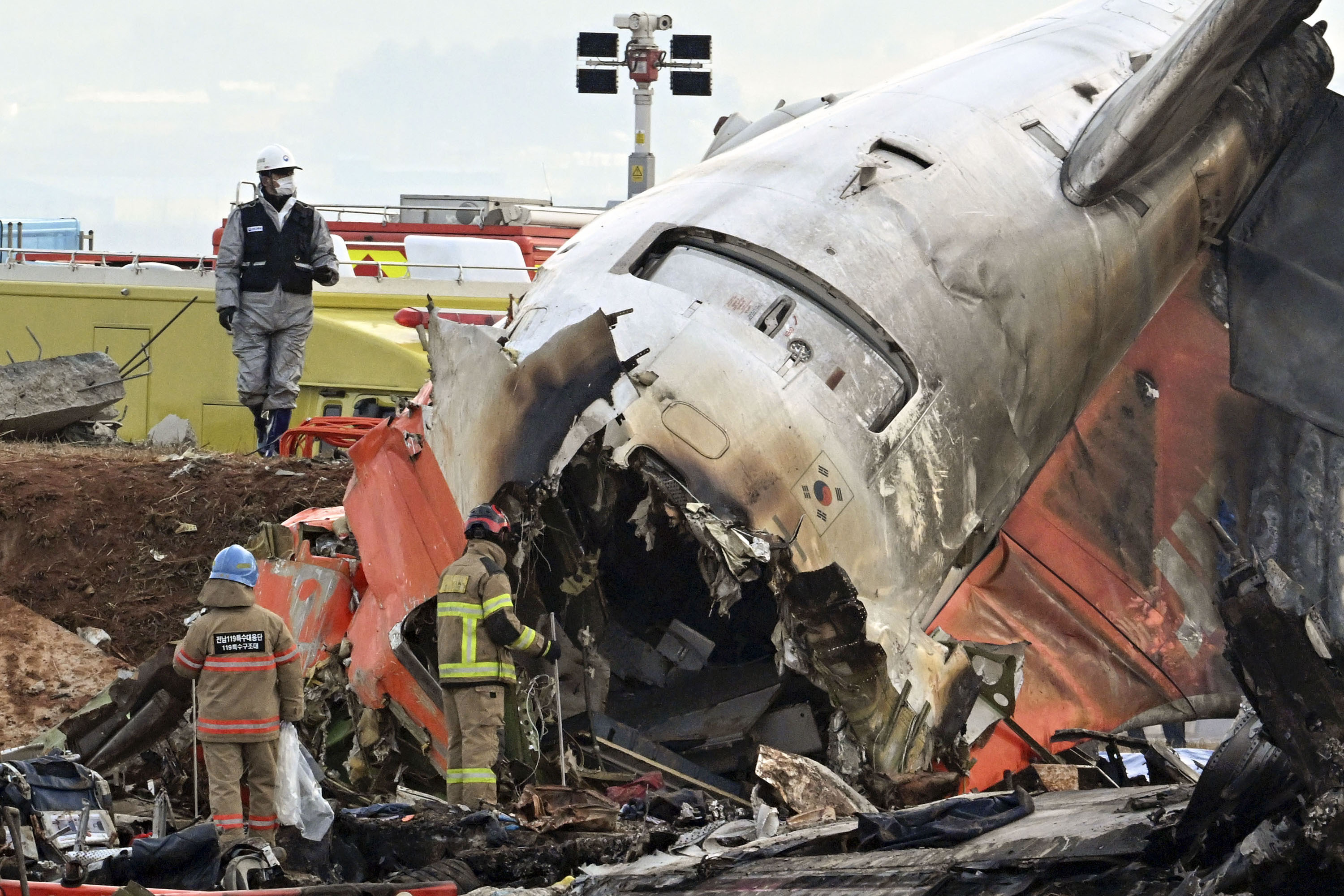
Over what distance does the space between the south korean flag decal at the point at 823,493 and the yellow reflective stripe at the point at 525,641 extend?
1575 millimetres

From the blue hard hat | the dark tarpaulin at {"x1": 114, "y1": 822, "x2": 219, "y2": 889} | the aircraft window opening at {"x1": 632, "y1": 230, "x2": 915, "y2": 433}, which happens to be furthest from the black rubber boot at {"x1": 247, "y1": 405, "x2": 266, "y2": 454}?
the dark tarpaulin at {"x1": 114, "y1": 822, "x2": 219, "y2": 889}

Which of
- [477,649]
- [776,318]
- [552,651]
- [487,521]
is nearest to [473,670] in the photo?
[477,649]

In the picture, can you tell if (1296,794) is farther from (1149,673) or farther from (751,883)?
(1149,673)

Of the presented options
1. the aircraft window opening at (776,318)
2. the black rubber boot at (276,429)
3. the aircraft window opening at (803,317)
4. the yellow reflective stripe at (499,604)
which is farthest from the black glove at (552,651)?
the black rubber boot at (276,429)

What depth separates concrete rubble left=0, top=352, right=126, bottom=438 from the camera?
16.2m

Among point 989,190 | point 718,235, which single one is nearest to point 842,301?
point 718,235

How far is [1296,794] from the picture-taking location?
17.4ft

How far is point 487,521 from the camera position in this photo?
28.3 feet

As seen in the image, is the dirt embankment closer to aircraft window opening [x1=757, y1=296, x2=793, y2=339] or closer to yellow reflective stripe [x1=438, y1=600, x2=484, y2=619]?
yellow reflective stripe [x1=438, y1=600, x2=484, y2=619]

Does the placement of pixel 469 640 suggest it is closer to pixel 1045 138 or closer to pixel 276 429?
pixel 1045 138

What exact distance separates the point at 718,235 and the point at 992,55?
12.1 ft

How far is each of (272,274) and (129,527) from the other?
2406mm

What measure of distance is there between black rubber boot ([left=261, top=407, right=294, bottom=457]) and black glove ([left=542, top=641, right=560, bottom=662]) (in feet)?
23.0

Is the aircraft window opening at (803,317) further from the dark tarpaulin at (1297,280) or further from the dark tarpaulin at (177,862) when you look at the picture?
the dark tarpaulin at (177,862)
